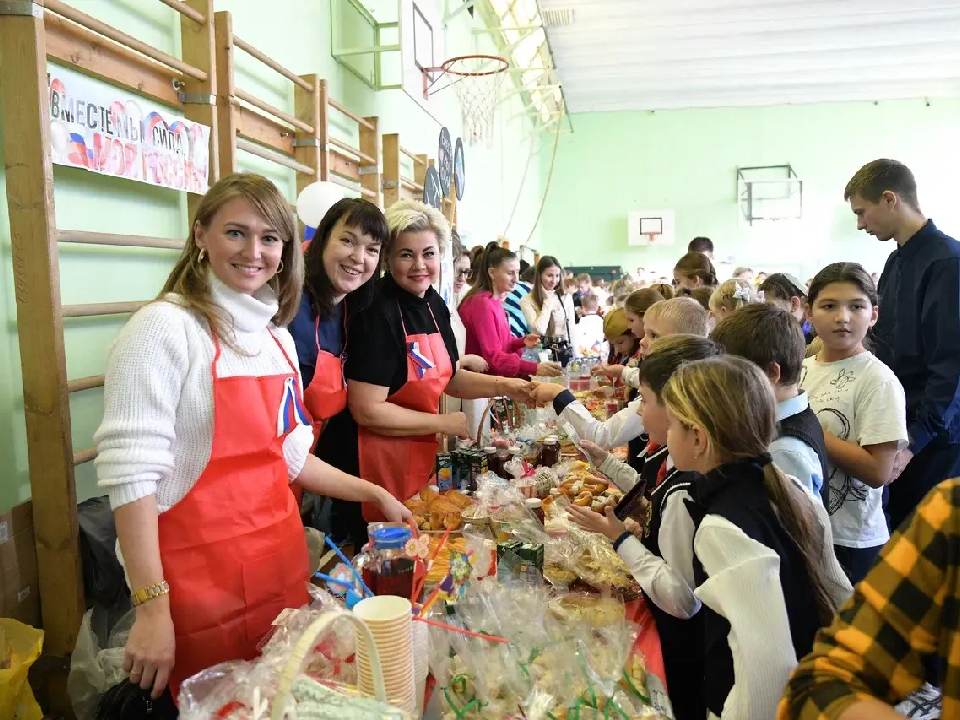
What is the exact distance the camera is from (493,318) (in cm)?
437

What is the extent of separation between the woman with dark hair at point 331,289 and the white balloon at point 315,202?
1.08 metres

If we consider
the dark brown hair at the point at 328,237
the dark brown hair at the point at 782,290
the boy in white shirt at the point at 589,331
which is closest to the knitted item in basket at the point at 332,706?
the dark brown hair at the point at 328,237

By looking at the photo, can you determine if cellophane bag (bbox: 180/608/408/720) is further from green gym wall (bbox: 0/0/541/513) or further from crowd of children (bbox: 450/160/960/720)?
green gym wall (bbox: 0/0/541/513)

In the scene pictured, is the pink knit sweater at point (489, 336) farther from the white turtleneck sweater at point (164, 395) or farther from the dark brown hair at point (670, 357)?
the white turtleneck sweater at point (164, 395)

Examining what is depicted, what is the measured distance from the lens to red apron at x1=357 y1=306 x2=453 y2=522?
2355mm

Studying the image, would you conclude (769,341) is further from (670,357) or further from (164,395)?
(164,395)

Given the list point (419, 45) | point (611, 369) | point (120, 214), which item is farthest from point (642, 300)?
point (419, 45)

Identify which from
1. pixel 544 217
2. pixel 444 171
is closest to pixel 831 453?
pixel 444 171

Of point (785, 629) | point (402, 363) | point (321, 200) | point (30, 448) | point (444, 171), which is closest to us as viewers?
point (785, 629)

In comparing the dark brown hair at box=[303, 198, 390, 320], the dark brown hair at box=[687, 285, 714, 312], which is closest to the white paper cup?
the dark brown hair at box=[303, 198, 390, 320]

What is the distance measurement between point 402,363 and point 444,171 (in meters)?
4.47

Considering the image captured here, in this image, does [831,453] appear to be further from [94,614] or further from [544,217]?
[544,217]

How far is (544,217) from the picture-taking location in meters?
14.5

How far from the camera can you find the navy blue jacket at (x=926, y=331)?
249 centimetres
